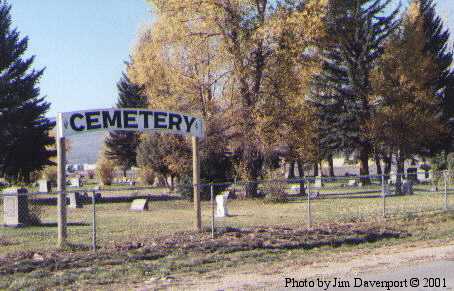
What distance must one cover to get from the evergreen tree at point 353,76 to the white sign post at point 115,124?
90.7 feet

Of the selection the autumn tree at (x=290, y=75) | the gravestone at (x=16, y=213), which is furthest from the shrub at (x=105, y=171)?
the gravestone at (x=16, y=213)

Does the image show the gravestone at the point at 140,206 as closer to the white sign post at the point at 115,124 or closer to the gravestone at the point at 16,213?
the gravestone at the point at 16,213

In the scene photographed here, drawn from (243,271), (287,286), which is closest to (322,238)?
(243,271)

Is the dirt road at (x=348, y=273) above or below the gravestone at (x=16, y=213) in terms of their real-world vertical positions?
below

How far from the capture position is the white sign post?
13.3 metres

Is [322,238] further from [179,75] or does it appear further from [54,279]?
[179,75]

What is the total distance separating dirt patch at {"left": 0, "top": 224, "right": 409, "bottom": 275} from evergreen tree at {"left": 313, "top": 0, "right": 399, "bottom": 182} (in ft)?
92.3

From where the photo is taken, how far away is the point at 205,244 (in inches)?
508

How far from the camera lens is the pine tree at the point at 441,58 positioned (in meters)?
49.7

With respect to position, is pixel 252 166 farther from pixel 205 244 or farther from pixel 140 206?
pixel 205 244

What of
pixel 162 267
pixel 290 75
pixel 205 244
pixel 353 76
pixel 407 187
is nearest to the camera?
pixel 162 267

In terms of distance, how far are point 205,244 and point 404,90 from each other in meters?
30.5

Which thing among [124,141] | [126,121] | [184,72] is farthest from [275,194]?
[124,141]

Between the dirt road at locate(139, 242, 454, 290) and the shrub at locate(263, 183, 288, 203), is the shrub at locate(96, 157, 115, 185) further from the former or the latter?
the dirt road at locate(139, 242, 454, 290)
